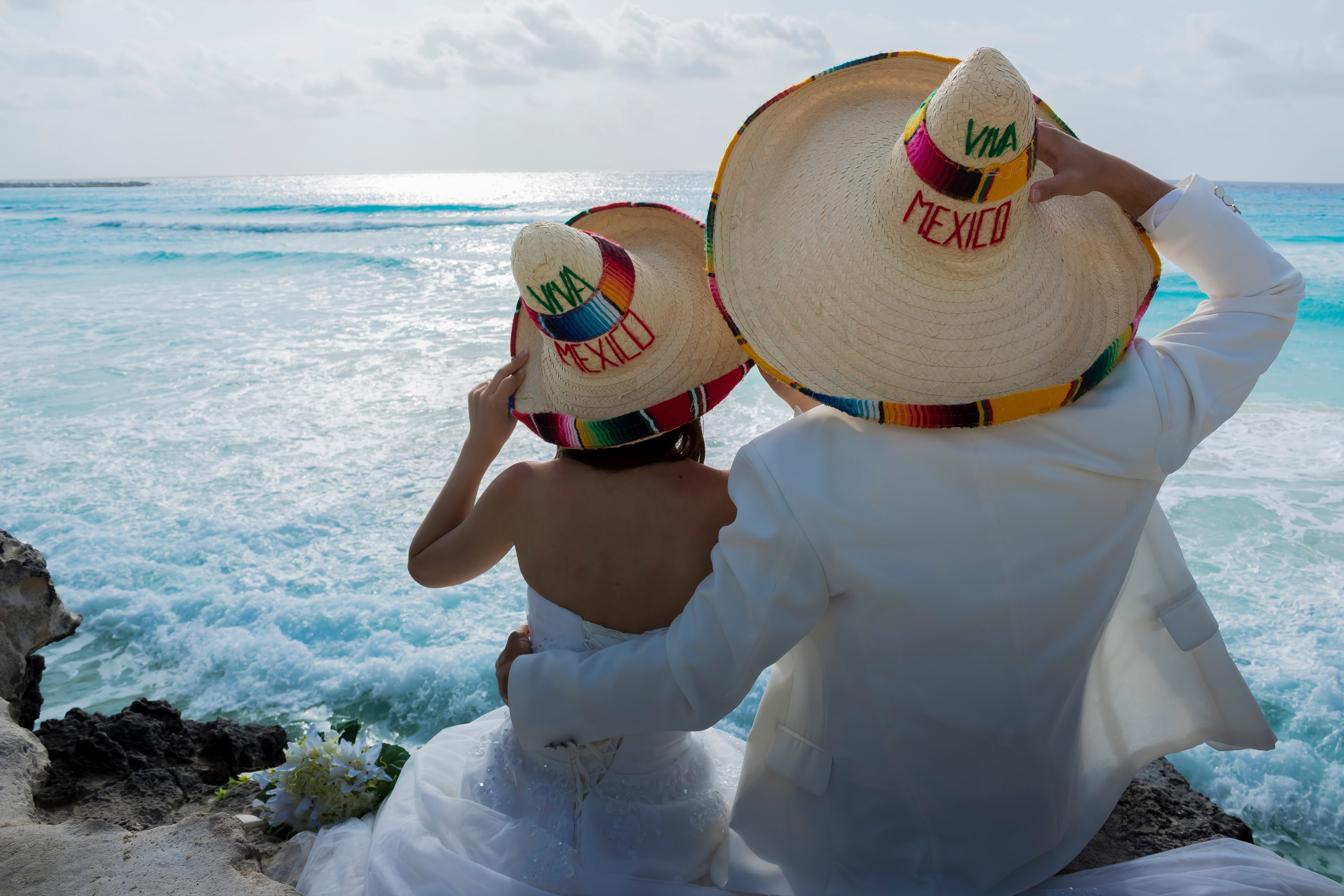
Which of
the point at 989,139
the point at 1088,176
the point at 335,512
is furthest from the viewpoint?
the point at 335,512

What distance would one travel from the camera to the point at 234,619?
4.01 meters

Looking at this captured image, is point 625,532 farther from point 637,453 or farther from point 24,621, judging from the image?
point 24,621

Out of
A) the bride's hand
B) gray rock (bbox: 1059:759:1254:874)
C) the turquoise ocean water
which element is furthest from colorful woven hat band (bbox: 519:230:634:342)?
the turquoise ocean water

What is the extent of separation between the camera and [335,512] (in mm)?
5188

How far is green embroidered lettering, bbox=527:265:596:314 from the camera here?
150 cm

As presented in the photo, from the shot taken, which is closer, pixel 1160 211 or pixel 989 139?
pixel 989 139

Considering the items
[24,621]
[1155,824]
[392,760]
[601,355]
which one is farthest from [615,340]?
[24,621]

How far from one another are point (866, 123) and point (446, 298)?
12779 mm

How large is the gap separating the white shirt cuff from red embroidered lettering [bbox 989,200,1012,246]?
0.40m

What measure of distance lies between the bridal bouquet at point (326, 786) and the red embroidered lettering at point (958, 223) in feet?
5.85

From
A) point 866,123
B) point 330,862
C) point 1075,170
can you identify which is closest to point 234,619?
point 330,862

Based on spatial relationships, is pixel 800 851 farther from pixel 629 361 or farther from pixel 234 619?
pixel 234 619

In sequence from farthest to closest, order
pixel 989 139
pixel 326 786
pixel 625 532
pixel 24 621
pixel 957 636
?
pixel 24 621
pixel 326 786
pixel 625 532
pixel 957 636
pixel 989 139

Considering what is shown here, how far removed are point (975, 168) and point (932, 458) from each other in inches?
16.6
